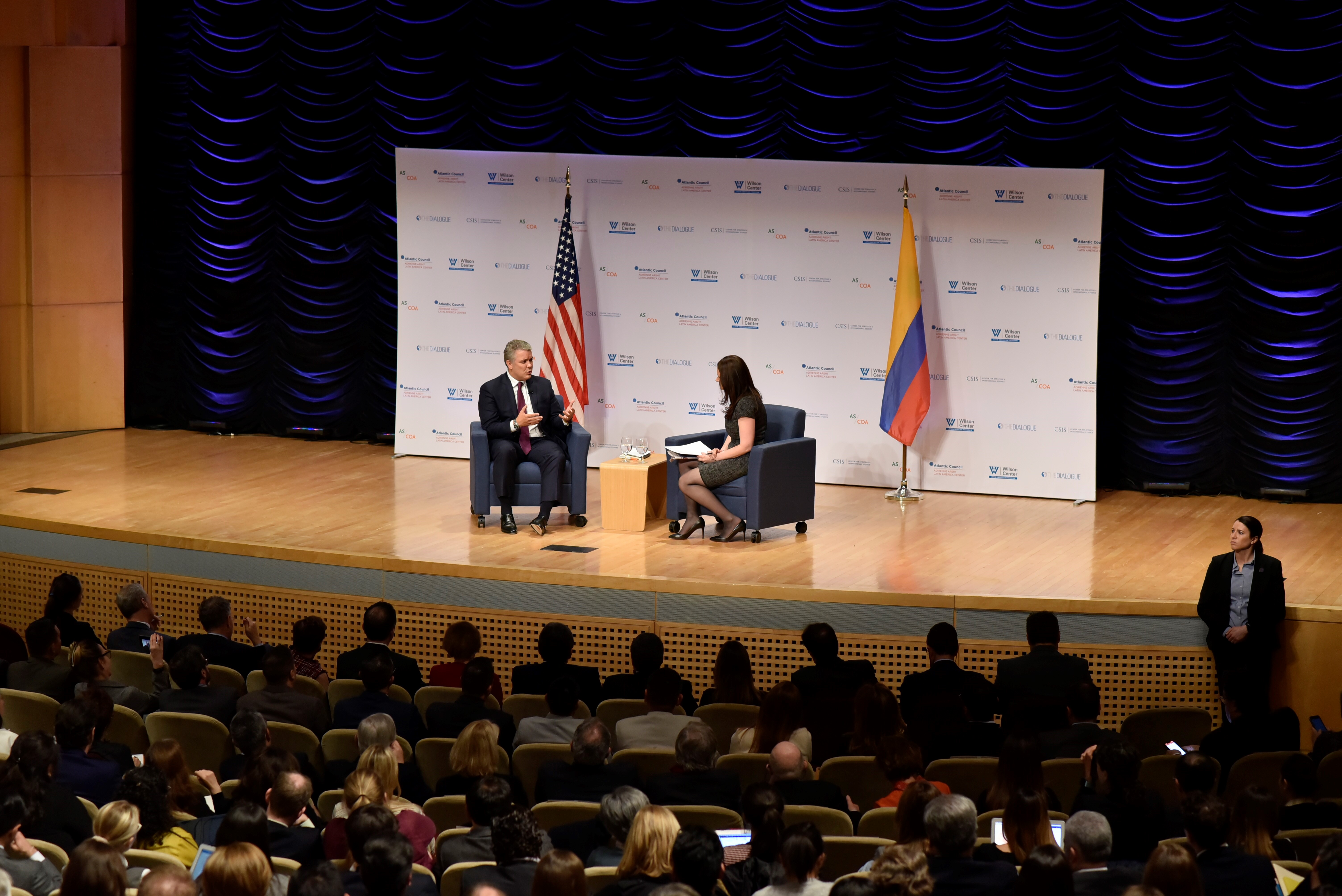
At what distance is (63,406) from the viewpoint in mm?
12492

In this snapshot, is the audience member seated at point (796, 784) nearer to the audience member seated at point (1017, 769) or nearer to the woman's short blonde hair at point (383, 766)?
the audience member seated at point (1017, 769)

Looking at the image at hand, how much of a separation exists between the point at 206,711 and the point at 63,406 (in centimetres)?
760

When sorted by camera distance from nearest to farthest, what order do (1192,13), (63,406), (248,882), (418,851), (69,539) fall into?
(248,882) → (418,851) → (69,539) → (1192,13) → (63,406)

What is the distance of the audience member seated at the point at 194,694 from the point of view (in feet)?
19.0

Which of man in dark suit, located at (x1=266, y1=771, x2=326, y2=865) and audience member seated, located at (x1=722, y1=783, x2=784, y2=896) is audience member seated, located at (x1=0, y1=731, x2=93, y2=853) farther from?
audience member seated, located at (x1=722, y1=783, x2=784, y2=896)

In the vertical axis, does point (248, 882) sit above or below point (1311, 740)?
above

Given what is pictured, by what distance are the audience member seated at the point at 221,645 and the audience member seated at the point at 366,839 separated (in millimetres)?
2708

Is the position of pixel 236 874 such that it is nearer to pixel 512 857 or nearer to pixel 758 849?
pixel 512 857

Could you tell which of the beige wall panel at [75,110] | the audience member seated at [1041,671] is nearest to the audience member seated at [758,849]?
the audience member seated at [1041,671]

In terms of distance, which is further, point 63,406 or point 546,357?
point 63,406

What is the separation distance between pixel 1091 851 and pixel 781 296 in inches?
272

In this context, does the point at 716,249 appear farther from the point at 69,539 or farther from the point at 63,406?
the point at 63,406

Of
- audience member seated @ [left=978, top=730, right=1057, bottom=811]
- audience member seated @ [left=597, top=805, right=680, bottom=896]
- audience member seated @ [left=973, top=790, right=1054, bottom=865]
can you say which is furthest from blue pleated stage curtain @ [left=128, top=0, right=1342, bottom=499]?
audience member seated @ [left=597, top=805, right=680, bottom=896]

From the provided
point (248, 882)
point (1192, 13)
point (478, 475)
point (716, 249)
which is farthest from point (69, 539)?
point (1192, 13)
